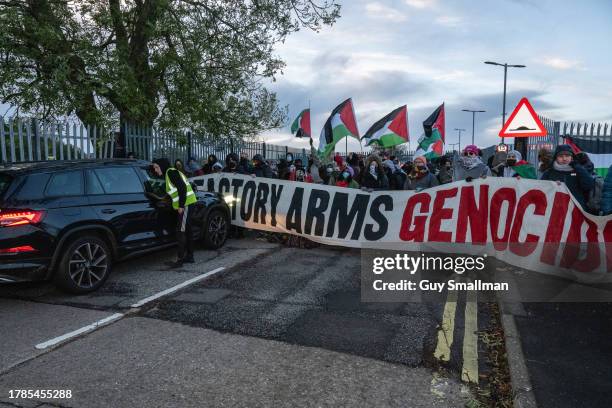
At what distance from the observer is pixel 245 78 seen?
48.6ft

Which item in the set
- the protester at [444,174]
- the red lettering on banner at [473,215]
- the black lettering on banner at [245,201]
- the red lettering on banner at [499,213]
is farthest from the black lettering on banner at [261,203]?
the red lettering on banner at [499,213]

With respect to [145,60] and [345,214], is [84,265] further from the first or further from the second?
[145,60]

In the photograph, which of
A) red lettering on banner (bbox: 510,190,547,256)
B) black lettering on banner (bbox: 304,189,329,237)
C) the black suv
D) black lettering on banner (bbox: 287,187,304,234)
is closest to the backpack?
red lettering on banner (bbox: 510,190,547,256)

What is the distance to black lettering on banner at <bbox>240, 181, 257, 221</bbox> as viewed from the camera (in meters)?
9.79

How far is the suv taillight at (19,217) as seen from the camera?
5.27 m

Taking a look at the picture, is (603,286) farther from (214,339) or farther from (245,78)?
(245,78)

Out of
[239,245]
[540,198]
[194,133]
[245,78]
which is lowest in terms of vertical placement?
[239,245]

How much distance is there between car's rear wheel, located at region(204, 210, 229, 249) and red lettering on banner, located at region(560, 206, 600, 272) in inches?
224

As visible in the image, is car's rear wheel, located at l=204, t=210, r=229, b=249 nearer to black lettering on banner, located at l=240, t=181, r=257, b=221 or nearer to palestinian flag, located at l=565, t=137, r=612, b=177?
black lettering on banner, located at l=240, t=181, r=257, b=221

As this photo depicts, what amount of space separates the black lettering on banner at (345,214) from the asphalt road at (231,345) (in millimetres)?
1714

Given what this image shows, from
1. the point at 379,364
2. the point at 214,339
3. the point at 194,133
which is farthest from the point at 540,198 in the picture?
the point at 194,133

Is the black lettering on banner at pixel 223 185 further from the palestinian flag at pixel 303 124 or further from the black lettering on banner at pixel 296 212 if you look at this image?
the palestinian flag at pixel 303 124

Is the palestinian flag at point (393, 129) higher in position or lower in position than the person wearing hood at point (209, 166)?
higher

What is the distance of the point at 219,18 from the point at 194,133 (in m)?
3.52
